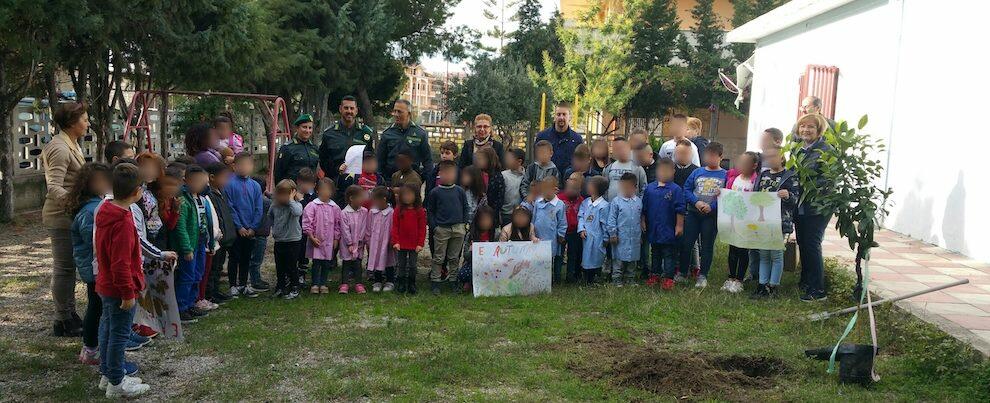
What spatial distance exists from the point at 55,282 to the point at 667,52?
32.1 meters

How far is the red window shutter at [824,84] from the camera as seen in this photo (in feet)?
44.4

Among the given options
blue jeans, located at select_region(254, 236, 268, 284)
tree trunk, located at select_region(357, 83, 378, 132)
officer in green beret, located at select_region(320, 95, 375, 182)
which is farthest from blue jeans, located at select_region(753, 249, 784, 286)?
tree trunk, located at select_region(357, 83, 378, 132)

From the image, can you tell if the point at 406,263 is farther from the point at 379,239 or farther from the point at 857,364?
the point at 857,364

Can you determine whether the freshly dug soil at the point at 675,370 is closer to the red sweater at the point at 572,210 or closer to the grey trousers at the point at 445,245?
the grey trousers at the point at 445,245

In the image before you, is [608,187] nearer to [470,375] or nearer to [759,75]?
[470,375]

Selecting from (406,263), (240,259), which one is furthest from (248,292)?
(406,263)

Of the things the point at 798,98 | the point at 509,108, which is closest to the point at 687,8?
the point at 509,108

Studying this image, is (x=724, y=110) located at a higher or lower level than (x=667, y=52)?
lower

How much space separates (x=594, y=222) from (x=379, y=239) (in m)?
2.20

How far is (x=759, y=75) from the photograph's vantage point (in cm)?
1830

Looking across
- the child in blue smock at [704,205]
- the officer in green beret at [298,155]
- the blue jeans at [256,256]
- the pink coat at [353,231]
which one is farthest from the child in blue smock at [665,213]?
the blue jeans at [256,256]

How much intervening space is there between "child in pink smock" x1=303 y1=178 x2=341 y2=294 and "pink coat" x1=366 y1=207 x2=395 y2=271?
344mm

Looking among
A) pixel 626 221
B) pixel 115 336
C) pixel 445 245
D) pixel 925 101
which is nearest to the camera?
pixel 115 336

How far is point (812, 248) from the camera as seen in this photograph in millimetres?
7586
